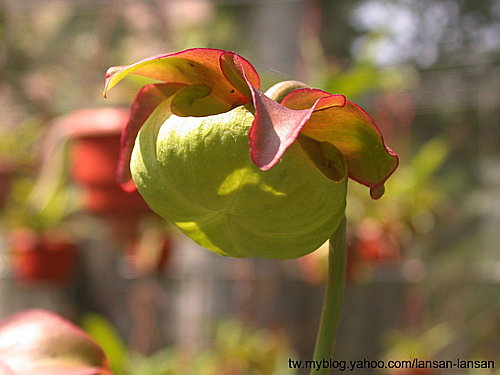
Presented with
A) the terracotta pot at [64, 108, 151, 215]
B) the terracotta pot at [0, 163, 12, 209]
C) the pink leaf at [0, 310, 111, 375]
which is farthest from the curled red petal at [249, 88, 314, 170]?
the terracotta pot at [0, 163, 12, 209]

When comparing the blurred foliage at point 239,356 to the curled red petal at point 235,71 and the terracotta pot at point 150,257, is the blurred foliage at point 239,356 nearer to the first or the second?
the terracotta pot at point 150,257

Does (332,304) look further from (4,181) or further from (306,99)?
(4,181)

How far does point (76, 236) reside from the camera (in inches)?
93.8

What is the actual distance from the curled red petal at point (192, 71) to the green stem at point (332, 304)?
62 mm

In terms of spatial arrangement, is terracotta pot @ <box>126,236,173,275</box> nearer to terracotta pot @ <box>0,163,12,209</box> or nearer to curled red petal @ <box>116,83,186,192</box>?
terracotta pot @ <box>0,163,12,209</box>

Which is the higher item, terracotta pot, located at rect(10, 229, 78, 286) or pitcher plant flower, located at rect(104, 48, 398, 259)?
pitcher plant flower, located at rect(104, 48, 398, 259)

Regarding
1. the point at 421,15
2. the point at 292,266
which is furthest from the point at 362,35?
the point at 292,266

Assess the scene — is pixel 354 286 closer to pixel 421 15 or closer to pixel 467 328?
pixel 467 328

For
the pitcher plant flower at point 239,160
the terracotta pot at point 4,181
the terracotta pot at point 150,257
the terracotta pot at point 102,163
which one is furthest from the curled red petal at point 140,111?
the terracotta pot at point 4,181

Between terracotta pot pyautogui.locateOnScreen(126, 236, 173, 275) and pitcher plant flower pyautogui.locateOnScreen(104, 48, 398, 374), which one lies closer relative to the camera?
pitcher plant flower pyautogui.locateOnScreen(104, 48, 398, 374)

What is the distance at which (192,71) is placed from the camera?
0.76ft

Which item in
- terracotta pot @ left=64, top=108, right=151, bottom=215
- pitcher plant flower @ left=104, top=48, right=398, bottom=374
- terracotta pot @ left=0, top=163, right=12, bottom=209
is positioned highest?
pitcher plant flower @ left=104, top=48, right=398, bottom=374

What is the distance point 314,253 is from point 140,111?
1.61 m

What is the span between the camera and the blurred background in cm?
197
